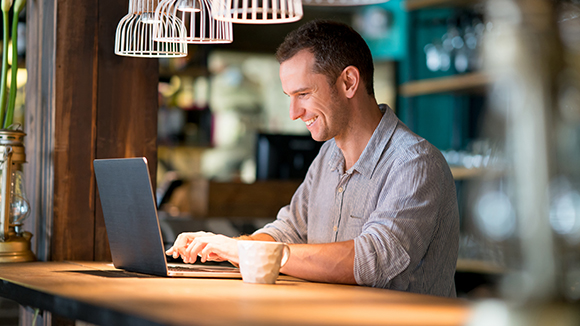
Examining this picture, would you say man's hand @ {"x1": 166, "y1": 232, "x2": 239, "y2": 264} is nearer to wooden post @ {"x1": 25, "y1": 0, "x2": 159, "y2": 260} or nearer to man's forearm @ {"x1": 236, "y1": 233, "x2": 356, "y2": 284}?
man's forearm @ {"x1": 236, "y1": 233, "x2": 356, "y2": 284}

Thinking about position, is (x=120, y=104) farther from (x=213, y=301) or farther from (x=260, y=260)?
(x=213, y=301)

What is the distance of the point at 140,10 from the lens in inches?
70.7

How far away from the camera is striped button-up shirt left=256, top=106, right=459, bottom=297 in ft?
5.22

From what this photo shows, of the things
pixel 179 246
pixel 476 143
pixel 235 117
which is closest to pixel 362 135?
pixel 179 246

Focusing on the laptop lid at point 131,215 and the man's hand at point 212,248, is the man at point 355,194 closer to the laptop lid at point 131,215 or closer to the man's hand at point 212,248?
the man's hand at point 212,248

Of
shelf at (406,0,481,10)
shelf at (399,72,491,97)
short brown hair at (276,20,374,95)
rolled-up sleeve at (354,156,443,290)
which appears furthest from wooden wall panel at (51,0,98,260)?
shelf at (406,0,481,10)

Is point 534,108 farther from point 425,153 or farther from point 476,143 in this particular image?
point 476,143

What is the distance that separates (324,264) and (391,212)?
218 mm

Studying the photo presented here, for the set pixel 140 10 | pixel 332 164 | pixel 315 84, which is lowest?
pixel 332 164

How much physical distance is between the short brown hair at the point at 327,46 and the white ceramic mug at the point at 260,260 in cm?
74

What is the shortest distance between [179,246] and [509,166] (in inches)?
50.9

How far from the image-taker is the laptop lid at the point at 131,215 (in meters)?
1.48

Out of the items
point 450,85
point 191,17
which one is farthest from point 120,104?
point 450,85

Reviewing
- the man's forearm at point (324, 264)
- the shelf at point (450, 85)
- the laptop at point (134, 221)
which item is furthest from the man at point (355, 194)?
the shelf at point (450, 85)
